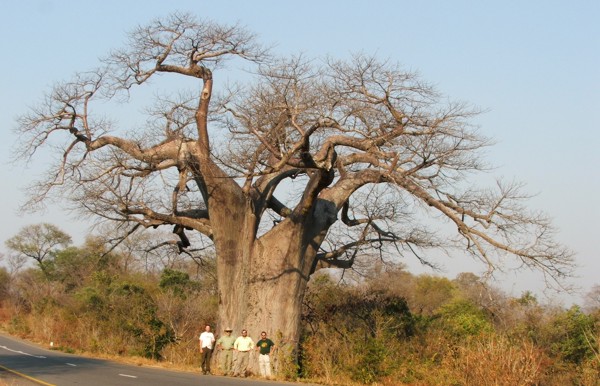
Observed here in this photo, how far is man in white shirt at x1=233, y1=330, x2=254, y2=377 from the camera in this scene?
59.3 feet

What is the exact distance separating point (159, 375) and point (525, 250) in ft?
25.6

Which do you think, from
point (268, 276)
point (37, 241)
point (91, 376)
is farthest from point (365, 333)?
point (37, 241)

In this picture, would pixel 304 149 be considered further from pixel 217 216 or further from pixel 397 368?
pixel 397 368

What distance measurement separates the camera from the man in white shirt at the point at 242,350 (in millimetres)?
18078

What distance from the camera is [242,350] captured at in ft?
59.3

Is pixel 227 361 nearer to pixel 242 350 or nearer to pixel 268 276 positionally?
pixel 242 350

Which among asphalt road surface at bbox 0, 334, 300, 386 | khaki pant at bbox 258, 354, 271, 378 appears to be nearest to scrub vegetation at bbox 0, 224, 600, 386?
khaki pant at bbox 258, 354, 271, 378

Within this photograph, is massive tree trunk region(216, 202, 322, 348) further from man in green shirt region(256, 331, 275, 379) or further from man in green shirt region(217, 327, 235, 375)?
man in green shirt region(256, 331, 275, 379)

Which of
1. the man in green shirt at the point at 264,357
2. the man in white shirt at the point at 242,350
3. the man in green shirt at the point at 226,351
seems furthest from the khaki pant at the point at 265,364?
the man in green shirt at the point at 226,351

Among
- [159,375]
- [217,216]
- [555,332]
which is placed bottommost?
[159,375]

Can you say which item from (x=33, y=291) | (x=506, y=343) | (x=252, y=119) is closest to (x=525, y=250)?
(x=506, y=343)

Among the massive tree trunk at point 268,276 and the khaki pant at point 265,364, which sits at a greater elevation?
the massive tree trunk at point 268,276

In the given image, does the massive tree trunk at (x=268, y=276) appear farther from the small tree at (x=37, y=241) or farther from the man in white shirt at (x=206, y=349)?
the small tree at (x=37, y=241)

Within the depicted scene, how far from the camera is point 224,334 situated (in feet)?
62.3
